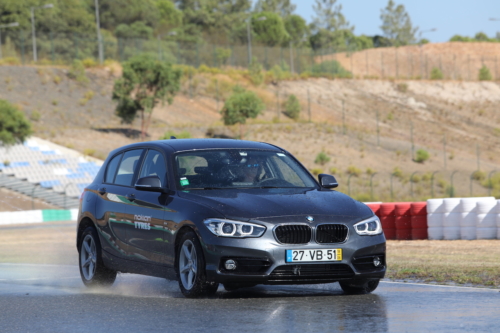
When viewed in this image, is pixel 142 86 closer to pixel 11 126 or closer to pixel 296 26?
pixel 11 126

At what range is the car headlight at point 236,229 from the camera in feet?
27.5

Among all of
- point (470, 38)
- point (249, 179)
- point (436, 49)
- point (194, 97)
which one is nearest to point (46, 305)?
point (249, 179)

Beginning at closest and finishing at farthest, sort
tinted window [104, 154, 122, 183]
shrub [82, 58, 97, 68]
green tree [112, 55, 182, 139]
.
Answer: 1. tinted window [104, 154, 122, 183]
2. green tree [112, 55, 182, 139]
3. shrub [82, 58, 97, 68]

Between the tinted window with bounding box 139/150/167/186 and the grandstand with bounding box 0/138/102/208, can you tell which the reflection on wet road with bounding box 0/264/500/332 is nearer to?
the tinted window with bounding box 139/150/167/186

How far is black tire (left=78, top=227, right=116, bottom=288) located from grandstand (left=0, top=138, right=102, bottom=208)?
113ft

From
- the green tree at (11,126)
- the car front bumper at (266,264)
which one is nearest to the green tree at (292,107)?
the green tree at (11,126)

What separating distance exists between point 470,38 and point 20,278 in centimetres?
17508

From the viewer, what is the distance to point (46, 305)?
877 cm

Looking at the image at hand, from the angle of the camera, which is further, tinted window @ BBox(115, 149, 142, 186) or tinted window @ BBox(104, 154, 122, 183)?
tinted window @ BBox(104, 154, 122, 183)

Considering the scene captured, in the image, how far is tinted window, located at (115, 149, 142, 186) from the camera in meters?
10.4

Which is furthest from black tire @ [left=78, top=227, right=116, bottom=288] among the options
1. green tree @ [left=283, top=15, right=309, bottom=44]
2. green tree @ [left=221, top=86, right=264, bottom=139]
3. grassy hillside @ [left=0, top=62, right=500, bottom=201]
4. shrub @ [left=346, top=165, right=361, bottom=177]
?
green tree @ [left=283, top=15, right=309, bottom=44]

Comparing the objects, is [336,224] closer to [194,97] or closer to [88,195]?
[88,195]

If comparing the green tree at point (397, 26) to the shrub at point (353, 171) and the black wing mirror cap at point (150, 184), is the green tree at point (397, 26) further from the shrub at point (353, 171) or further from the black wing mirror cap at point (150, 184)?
the black wing mirror cap at point (150, 184)

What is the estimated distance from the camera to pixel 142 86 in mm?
72312
